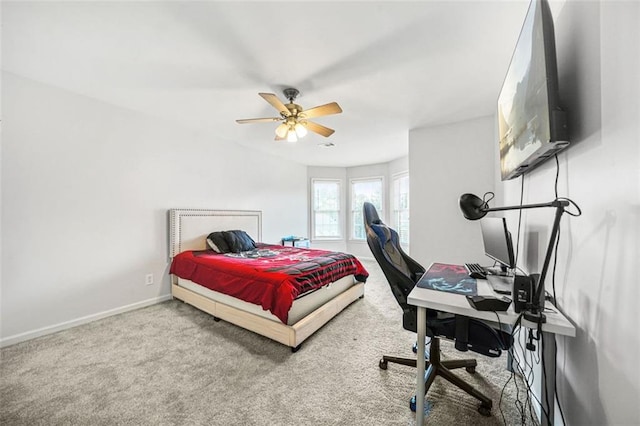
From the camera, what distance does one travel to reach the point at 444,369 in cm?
152

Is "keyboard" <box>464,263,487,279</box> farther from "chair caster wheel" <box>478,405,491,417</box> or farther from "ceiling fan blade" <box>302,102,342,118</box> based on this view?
"ceiling fan blade" <box>302,102,342,118</box>

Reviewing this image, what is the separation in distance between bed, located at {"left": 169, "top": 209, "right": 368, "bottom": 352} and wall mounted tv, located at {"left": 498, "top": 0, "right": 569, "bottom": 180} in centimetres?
186

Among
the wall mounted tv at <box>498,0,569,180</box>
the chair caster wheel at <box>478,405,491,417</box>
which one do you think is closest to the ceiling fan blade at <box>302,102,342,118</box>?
the wall mounted tv at <box>498,0,569,180</box>

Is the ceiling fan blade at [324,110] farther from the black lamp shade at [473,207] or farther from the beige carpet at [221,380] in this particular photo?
the beige carpet at [221,380]

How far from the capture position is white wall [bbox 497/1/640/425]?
2.20ft

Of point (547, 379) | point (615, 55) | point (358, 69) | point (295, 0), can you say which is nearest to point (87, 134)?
point (295, 0)

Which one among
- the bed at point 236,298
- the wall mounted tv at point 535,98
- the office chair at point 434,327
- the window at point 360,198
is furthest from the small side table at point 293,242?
the wall mounted tv at point 535,98

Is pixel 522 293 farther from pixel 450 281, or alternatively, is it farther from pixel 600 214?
pixel 450 281

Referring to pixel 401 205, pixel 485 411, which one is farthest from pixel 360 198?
pixel 485 411

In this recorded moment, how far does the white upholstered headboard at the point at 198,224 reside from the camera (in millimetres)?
3133

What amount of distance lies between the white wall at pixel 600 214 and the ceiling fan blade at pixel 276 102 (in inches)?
70.7

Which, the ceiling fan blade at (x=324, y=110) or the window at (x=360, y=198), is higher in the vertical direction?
the ceiling fan blade at (x=324, y=110)

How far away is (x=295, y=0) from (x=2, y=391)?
3166 millimetres

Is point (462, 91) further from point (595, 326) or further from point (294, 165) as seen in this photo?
point (294, 165)
